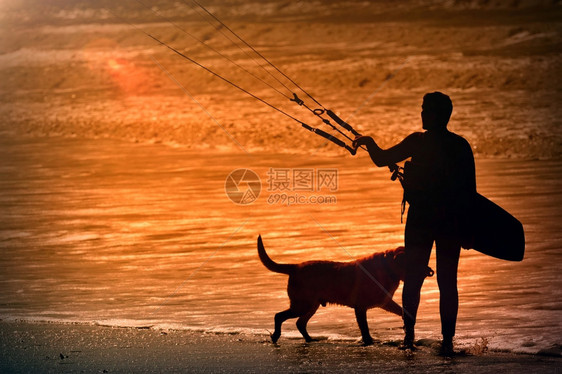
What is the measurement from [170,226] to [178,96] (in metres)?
17.4

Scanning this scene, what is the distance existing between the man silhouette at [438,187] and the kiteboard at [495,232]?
7cm

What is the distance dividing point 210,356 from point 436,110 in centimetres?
213

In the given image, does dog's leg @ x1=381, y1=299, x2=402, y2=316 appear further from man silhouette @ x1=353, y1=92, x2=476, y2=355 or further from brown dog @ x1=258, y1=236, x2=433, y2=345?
man silhouette @ x1=353, y1=92, x2=476, y2=355

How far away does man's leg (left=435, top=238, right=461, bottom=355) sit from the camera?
7.29m

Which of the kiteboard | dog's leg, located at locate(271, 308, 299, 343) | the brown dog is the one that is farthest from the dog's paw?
the kiteboard

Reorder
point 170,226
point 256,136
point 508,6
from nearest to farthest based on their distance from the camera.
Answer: point 170,226 → point 256,136 → point 508,6

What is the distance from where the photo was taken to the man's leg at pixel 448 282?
7.29m

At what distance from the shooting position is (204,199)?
16406mm

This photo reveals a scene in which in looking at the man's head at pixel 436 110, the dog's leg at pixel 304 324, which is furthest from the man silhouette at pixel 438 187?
the dog's leg at pixel 304 324

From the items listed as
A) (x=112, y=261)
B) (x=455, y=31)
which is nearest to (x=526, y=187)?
(x=112, y=261)

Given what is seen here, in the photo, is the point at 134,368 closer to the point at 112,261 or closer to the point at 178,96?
the point at 112,261

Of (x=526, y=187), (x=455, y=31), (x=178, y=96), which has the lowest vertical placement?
(x=526, y=187)

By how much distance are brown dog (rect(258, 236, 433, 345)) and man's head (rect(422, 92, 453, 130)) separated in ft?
3.01

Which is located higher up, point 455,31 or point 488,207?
point 455,31
